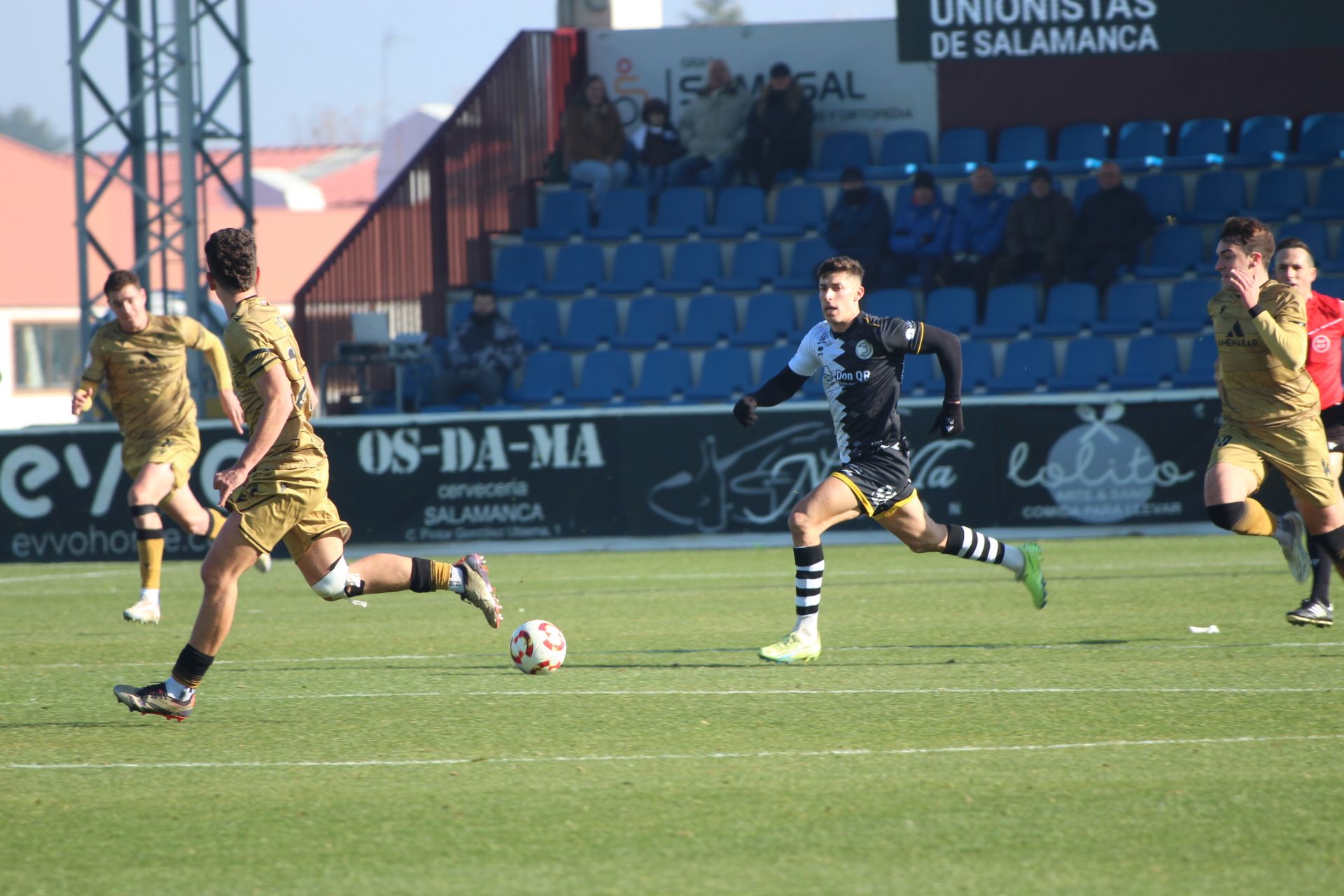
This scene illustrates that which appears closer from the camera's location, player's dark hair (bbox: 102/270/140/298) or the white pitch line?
the white pitch line

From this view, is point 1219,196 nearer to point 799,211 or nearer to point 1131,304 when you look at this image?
point 1131,304

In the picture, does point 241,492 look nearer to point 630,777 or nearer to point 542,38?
point 630,777

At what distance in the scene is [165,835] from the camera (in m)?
4.85

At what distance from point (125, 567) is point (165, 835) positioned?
11.3 meters

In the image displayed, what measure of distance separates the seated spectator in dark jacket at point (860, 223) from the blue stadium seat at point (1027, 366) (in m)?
1.99

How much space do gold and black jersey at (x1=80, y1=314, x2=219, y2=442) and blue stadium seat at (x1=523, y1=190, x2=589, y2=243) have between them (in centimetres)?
1025

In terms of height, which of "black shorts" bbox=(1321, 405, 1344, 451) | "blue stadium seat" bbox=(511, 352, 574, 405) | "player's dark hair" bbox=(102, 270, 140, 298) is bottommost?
"black shorts" bbox=(1321, 405, 1344, 451)

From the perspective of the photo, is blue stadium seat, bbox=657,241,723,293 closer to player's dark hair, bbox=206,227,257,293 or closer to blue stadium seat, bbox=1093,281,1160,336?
blue stadium seat, bbox=1093,281,1160,336

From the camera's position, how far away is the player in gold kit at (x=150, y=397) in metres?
11.0

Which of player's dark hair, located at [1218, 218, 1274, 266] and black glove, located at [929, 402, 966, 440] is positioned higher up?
player's dark hair, located at [1218, 218, 1274, 266]

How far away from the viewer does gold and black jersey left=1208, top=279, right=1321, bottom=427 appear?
7.94 metres

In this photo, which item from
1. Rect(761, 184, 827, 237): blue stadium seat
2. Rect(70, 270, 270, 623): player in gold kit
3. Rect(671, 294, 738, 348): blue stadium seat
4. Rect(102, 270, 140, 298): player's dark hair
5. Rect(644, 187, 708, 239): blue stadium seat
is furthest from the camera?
Rect(644, 187, 708, 239): blue stadium seat

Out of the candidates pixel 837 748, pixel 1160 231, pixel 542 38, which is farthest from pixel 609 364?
pixel 837 748

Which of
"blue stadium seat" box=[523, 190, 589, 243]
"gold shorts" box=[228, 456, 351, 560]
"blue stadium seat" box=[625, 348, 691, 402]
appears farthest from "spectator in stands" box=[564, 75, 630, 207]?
"gold shorts" box=[228, 456, 351, 560]
